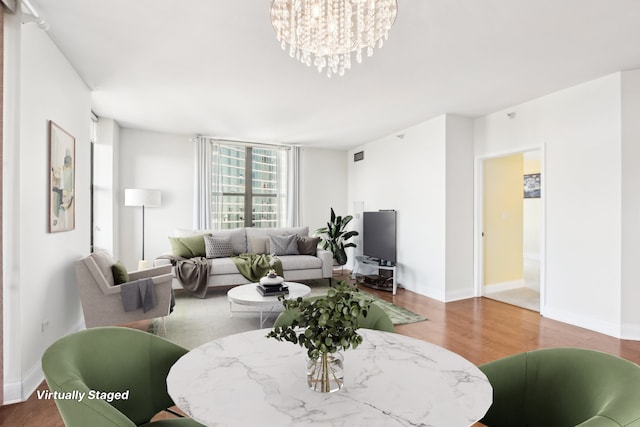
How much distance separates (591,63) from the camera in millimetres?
3035

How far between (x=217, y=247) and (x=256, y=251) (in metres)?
0.67

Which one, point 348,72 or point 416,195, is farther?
point 416,195

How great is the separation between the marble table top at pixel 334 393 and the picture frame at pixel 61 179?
2296 millimetres

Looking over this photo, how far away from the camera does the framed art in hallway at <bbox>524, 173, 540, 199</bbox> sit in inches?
283

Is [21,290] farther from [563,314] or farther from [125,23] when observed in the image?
[563,314]

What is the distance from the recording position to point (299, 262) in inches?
207

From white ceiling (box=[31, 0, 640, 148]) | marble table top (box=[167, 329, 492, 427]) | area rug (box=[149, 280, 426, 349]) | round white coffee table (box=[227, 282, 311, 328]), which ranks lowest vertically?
area rug (box=[149, 280, 426, 349])

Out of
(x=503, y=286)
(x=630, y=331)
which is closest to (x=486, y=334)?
(x=630, y=331)

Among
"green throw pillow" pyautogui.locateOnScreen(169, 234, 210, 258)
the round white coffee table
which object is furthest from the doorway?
"green throw pillow" pyautogui.locateOnScreen(169, 234, 210, 258)

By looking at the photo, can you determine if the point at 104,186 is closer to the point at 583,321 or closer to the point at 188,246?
the point at 188,246

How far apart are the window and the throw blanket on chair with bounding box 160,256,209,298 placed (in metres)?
1.54

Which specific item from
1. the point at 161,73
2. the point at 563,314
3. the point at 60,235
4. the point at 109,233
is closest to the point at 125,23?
the point at 161,73

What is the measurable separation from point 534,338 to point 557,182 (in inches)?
70.2

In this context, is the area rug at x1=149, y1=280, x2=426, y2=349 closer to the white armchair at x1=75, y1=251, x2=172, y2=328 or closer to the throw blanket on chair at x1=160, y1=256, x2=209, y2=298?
the throw blanket on chair at x1=160, y1=256, x2=209, y2=298
